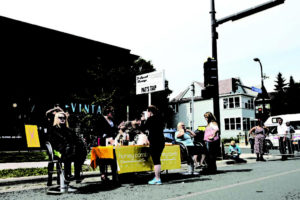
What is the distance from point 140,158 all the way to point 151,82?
3162mm

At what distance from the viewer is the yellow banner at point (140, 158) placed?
648 cm

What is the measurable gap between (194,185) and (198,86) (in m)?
45.5

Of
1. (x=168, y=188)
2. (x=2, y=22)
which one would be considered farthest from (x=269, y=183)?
(x=2, y=22)

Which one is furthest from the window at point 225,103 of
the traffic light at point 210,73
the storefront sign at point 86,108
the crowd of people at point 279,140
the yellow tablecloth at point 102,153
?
the yellow tablecloth at point 102,153

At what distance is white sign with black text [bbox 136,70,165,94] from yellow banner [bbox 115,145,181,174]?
2265 mm

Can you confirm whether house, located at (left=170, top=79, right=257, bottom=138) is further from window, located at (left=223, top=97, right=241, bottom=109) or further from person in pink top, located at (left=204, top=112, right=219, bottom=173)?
person in pink top, located at (left=204, top=112, right=219, bottom=173)

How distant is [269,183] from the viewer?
641cm

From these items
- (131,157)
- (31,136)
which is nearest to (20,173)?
(131,157)

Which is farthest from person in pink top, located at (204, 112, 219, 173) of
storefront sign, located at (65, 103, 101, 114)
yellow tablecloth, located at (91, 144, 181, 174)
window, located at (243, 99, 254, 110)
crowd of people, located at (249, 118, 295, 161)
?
window, located at (243, 99, 254, 110)

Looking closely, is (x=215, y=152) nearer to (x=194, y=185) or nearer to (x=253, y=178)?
(x=253, y=178)

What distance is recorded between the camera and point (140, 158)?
6.87m

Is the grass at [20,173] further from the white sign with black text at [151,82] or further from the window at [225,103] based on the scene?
the window at [225,103]

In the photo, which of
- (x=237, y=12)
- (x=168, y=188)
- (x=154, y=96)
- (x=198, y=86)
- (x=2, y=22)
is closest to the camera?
(x=168, y=188)

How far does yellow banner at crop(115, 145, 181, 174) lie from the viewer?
6.48 meters
